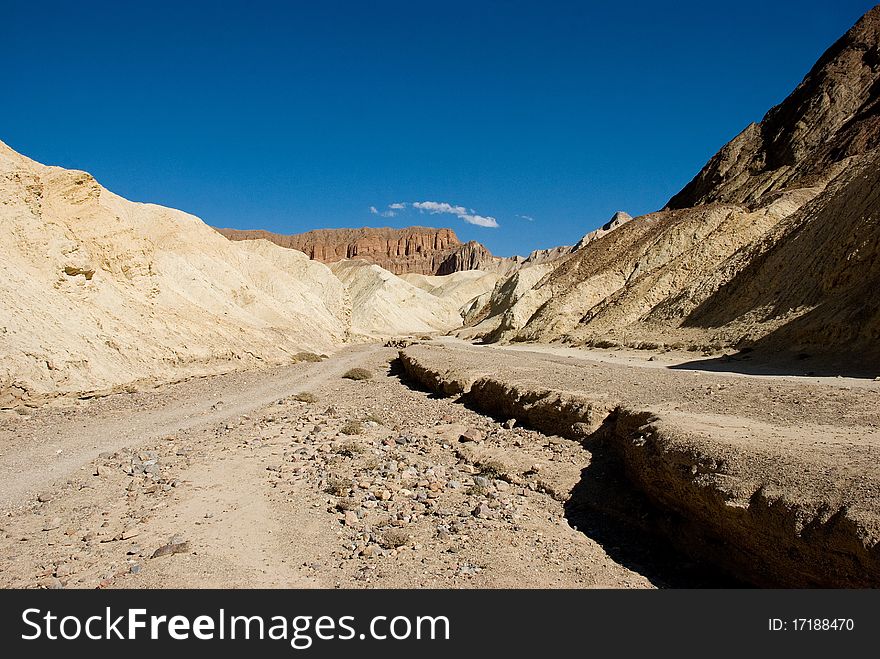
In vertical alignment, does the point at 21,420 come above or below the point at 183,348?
below

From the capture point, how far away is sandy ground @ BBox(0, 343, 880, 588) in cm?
597

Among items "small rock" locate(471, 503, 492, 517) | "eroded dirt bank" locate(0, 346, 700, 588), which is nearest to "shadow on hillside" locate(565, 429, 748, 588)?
"eroded dirt bank" locate(0, 346, 700, 588)

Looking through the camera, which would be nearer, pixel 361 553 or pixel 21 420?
pixel 361 553

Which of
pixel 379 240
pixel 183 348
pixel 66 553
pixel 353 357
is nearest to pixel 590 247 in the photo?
pixel 353 357

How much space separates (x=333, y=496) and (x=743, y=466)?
5677 mm

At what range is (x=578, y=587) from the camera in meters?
5.66

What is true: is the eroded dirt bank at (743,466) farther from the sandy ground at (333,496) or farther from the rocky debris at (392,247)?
the rocky debris at (392,247)

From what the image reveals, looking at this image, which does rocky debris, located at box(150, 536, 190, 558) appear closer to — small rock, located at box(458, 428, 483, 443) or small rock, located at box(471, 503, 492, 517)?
small rock, located at box(471, 503, 492, 517)

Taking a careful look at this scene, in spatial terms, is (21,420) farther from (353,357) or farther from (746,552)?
(353,357)

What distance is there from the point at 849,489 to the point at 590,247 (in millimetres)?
45748

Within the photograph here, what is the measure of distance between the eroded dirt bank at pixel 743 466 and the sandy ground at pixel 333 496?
0.47ft

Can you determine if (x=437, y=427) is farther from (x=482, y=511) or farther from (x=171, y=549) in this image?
(x=171, y=549)

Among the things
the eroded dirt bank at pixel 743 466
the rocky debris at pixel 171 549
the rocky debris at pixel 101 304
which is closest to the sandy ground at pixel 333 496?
the rocky debris at pixel 171 549

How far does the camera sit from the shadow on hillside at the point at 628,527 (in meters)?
5.97
